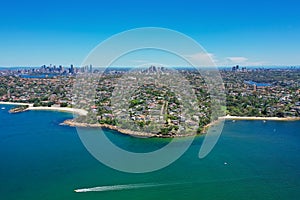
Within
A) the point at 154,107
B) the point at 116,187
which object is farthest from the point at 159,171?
the point at 154,107

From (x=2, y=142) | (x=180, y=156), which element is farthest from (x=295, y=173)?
(x=2, y=142)

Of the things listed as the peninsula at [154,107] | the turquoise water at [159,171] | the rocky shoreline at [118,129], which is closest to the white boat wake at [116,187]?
the turquoise water at [159,171]

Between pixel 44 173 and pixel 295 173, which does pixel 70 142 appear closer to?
pixel 44 173

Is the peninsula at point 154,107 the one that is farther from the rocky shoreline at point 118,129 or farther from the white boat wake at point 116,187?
the white boat wake at point 116,187

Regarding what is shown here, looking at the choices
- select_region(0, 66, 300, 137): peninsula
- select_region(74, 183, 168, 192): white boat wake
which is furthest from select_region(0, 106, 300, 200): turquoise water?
select_region(0, 66, 300, 137): peninsula

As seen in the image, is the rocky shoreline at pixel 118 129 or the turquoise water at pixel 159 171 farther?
the rocky shoreline at pixel 118 129

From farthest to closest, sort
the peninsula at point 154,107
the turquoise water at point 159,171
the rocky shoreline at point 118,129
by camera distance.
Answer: the peninsula at point 154,107, the rocky shoreline at point 118,129, the turquoise water at point 159,171

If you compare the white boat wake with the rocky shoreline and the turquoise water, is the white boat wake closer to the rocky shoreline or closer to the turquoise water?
the turquoise water

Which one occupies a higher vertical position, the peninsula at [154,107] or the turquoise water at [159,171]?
the peninsula at [154,107]
